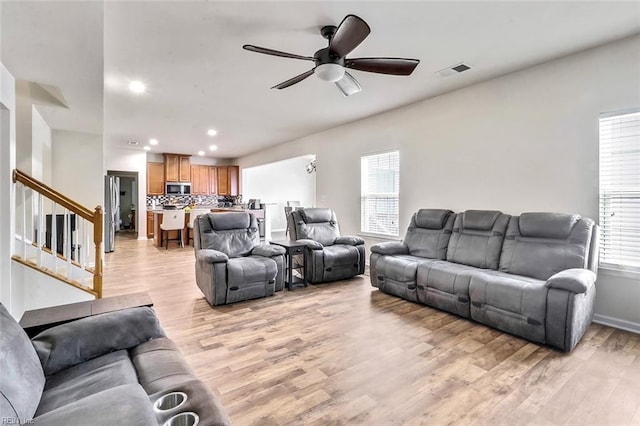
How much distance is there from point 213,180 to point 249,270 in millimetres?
7067

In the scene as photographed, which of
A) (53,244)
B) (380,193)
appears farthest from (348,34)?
(53,244)

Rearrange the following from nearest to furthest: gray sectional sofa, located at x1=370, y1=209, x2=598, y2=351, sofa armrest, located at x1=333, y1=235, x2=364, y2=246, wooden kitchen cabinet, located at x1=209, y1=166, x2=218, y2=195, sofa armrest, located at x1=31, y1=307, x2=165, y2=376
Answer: sofa armrest, located at x1=31, y1=307, x2=165, y2=376 → gray sectional sofa, located at x1=370, y1=209, x2=598, y2=351 → sofa armrest, located at x1=333, y1=235, x2=364, y2=246 → wooden kitchen cabinet, located at x1=209, y1=166, x2=218, y2=195

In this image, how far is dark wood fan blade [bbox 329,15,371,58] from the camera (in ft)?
6.38

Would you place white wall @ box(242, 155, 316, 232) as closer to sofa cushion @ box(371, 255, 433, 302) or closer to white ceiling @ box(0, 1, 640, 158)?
white ceiling @ box(0, 1, 640, 158)

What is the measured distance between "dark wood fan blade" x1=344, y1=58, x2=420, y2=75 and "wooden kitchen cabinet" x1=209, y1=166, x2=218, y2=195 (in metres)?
8.18

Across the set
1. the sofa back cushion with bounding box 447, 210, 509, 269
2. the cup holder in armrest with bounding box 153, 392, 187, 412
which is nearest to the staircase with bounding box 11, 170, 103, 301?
the cup holder in armrest with bounding box 153, 392, 187, 412

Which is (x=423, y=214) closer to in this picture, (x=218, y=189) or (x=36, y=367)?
(x=36, y=367)

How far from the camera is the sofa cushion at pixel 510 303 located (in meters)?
2.54

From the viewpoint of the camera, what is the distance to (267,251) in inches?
157

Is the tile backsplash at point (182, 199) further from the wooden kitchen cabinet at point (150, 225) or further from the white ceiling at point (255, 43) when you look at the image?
the white ceiling at point (255, 43)

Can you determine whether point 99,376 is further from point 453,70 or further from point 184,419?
point 453,70

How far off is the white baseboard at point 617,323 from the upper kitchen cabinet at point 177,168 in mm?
9462

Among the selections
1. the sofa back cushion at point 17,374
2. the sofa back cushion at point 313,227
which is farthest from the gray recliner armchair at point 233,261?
the sofa back cushion at point 17,374

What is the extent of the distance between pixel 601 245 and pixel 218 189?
9337mm
